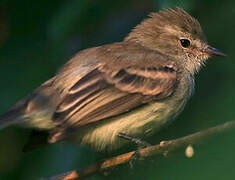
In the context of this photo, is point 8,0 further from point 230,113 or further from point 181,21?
point 230,113

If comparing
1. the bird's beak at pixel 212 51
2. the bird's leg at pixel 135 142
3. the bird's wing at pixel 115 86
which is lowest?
the bird's leg at pixel 135 142

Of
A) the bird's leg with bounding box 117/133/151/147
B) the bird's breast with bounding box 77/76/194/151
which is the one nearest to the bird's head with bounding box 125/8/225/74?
the bird's breast with bounding box 77/76/194/151

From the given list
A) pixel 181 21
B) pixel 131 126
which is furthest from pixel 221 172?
pixel 181 21

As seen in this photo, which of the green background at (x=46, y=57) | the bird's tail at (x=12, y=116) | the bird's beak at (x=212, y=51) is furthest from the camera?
the bird's beak at (x=212, y=51)

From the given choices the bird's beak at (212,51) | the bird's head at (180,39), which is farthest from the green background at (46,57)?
the bird's head at (180,39)

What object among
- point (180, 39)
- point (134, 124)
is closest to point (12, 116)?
point (134, 124)

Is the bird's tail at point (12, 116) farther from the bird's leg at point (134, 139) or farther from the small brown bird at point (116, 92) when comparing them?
the bird's leg at point (134, 139)

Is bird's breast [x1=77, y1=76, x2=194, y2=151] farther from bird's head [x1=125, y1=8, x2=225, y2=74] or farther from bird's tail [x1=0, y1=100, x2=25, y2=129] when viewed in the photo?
bird's head [x1=125, y1=8, x2=225, y2=74]

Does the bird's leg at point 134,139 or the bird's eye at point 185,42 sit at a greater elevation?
the bird's eye at point 185,42
